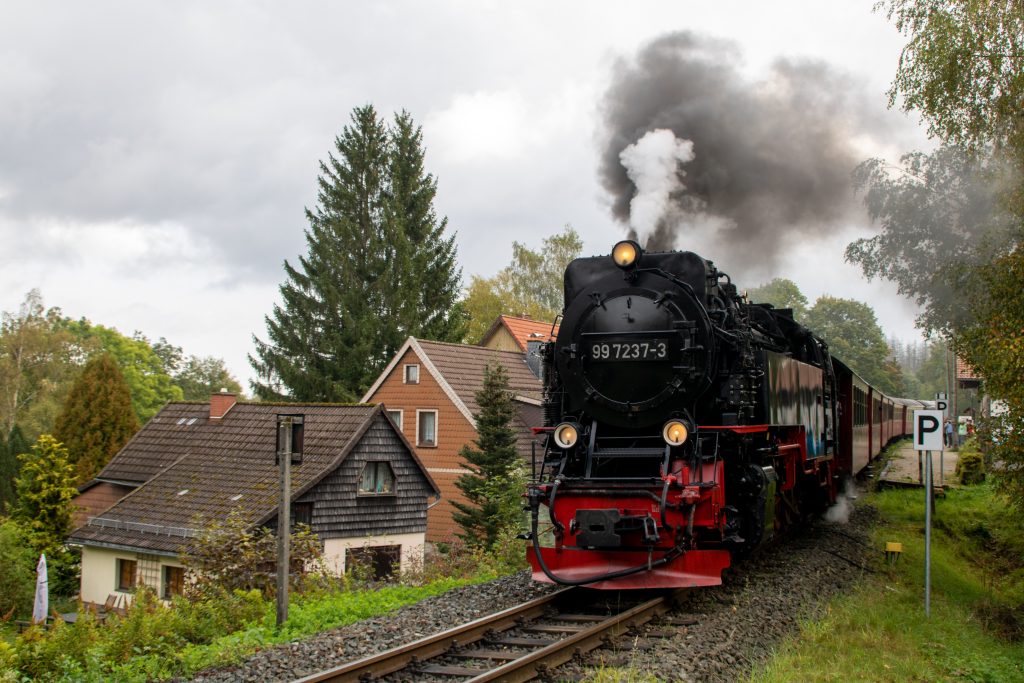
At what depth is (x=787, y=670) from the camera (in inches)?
266

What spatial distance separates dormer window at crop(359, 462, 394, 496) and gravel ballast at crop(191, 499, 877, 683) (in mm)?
12859

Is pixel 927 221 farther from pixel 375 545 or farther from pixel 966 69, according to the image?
pixel 375 545

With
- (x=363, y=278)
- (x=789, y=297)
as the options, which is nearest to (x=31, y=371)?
(x=363, y=278)

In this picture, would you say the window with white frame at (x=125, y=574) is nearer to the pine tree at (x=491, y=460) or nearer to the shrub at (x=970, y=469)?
the pine tree at (x=491, y=460)

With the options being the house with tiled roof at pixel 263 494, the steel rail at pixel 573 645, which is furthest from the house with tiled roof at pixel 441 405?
the steel rail at pixel 573 645

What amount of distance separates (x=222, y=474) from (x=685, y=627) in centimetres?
1653

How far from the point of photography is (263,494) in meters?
20.1

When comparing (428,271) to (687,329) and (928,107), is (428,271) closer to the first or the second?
(928,107)

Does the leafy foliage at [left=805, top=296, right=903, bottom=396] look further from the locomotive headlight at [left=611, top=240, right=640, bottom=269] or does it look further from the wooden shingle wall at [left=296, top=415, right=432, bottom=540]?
the locomotive headlight at [left=611, top=240, right=640, bottom=269]

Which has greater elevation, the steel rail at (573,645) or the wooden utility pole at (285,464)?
the wooden utility pole at (285,464)

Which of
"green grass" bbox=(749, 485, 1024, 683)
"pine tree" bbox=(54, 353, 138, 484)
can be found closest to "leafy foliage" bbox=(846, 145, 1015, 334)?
"green grass" bbox=(749, 485, 1024, 683)

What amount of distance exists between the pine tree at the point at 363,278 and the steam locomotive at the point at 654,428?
27885 mm

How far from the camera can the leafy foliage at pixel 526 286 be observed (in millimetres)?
51500

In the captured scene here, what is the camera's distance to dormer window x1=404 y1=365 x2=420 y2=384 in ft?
97.7
